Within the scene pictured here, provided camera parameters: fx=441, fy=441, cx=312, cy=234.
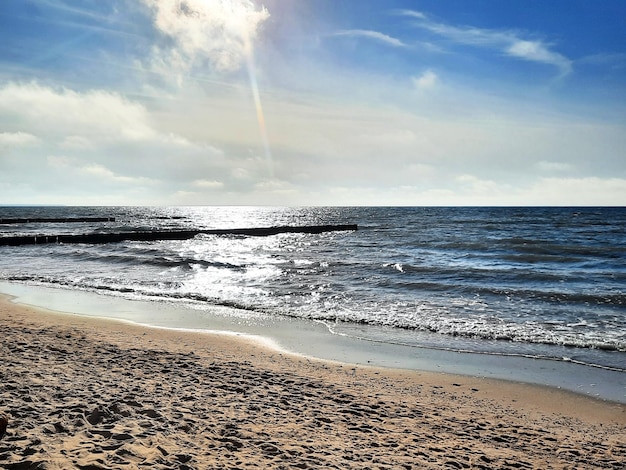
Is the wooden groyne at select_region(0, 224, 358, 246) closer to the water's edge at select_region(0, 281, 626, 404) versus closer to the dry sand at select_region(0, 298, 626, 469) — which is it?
the water's edge at select_region(0, 281, 626, 404)

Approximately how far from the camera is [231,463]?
454 cm

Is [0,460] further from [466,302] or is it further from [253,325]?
Result: [466,302]

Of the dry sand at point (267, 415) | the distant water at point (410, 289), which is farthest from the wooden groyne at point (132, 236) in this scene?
the dry sand at point (267, 415)

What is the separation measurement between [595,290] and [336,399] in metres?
15.5

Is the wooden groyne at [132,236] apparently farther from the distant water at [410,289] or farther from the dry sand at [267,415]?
the dry sand at [267,415]

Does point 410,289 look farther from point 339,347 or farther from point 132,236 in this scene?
point 132,236

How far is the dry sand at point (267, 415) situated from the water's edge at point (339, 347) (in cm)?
64

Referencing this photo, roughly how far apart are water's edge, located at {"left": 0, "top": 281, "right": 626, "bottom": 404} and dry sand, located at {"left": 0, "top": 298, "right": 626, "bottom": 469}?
0.64 meters

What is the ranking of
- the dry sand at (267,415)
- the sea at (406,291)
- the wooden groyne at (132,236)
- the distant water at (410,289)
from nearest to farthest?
the dry sand at (267,415), the sea at (406,291), the distant water at (410,289), the wooden groyne at (132,236)

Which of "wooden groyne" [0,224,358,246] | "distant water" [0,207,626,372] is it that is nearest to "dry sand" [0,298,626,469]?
"distant water" [0,207,626,372]

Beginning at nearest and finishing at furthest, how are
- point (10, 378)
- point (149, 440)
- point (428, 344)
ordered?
point (149, 440), point (10, 378), point (428, 344)

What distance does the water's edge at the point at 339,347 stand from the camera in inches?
324

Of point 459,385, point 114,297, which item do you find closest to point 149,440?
point 459,385

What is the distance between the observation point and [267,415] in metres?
5.86
